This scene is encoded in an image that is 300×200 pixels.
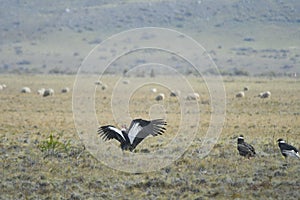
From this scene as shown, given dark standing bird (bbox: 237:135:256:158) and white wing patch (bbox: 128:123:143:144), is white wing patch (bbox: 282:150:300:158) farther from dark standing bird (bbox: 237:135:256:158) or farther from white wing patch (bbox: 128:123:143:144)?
white wing patch (bbox: 128:123:143:144)

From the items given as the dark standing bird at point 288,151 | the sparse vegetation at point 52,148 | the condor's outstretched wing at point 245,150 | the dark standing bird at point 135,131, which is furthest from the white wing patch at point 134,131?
the dark standing bird at point 288,151

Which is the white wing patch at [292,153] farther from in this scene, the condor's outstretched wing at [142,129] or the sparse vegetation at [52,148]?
the sparse vegetation at [52,148]

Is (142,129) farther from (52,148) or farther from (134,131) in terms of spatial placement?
(52,148)

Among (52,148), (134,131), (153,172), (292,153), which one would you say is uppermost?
(134,131)

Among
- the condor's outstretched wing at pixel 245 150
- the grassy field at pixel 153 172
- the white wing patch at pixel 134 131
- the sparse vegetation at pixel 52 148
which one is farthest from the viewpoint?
the sparse vegetation at pixel 52 148

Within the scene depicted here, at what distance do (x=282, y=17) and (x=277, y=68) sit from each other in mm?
25015

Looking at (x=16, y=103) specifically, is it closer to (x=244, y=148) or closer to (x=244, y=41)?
(x=244, y=148)

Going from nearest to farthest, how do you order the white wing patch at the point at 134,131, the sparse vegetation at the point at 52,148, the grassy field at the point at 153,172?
the grassy field at the point at 153,172
the white wing patch at the point at 134,131
the sparse vegetation at the point at 52,148

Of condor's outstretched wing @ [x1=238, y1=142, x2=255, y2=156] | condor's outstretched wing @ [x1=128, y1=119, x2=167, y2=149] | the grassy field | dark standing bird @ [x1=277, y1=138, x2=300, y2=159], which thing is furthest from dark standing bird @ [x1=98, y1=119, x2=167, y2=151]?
dark standing bird @ [x1=277, y1=138, x2=300, y2=159]

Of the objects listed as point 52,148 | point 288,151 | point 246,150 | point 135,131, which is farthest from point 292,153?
point 52,148

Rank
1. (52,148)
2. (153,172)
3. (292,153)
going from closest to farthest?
(153,172) < (292,153) < (52,148)

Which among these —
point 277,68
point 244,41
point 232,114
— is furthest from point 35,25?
point 232,114

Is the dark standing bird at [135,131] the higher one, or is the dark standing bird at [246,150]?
the dark standing bird at [135,131]

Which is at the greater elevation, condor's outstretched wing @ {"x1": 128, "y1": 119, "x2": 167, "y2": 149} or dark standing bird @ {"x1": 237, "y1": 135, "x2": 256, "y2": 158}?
condor's outstretched wing @ {"x1": 128, "y1": 119, "x2": 167, "y2": 149}
